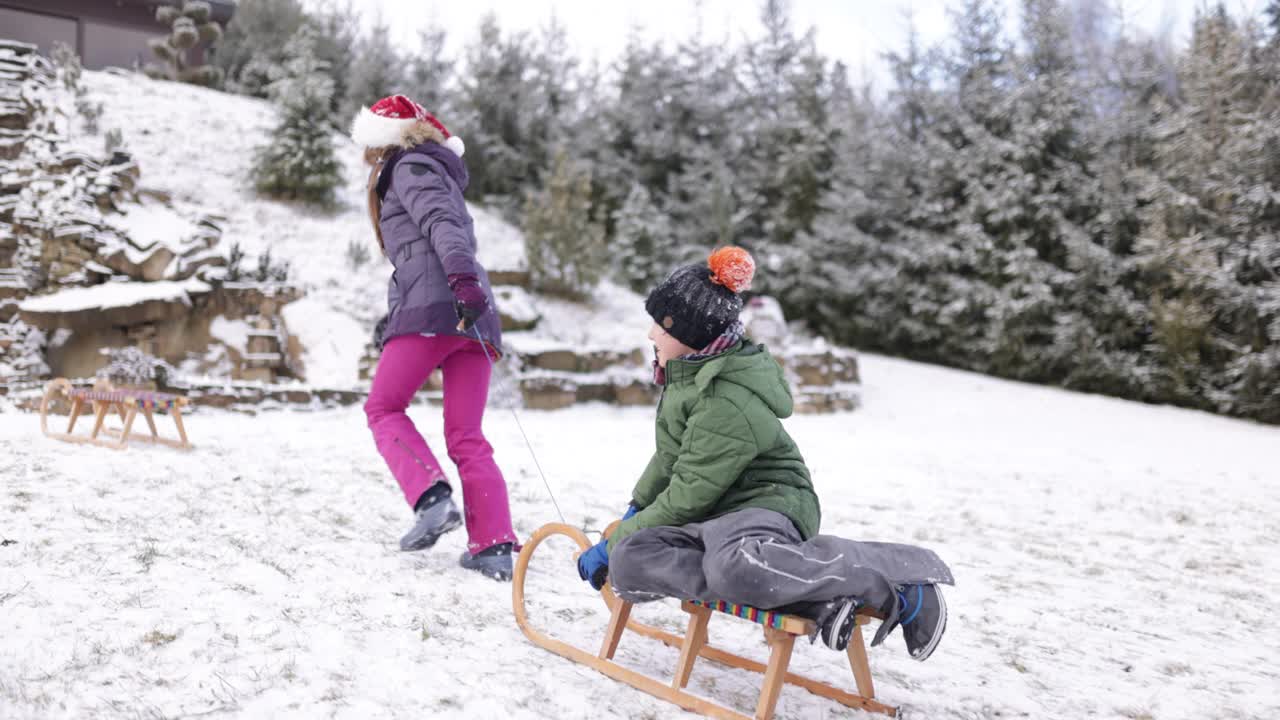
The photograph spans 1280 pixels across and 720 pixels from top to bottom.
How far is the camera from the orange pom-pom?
82.5 inches

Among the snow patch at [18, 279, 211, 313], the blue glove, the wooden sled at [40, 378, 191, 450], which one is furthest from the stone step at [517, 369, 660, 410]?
the blue glove

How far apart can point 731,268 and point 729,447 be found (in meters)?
0.47

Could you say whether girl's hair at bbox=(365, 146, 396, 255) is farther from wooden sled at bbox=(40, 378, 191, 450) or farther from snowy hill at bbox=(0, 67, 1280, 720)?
wooden sled at bbox=(40, 378, 191, 450)

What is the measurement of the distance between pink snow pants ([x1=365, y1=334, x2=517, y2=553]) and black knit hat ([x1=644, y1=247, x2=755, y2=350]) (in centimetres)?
102

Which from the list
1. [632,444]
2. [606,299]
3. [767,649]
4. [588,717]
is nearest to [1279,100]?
[606,299]

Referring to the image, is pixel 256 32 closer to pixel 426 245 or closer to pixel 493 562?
pixel 426 245

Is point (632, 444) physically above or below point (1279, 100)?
below

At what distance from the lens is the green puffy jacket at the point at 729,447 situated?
6.50 ft

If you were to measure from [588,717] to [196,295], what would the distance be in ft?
28.1

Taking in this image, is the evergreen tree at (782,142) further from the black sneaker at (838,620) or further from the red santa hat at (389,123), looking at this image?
the black sneaker at (838,620)

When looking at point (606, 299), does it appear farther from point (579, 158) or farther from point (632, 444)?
point (632, 444)

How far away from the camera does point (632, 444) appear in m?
6.87

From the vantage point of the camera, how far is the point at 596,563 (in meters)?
2.16

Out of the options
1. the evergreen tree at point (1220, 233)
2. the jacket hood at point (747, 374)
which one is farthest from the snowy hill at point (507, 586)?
the evergreen tree at point (1220, 233)
